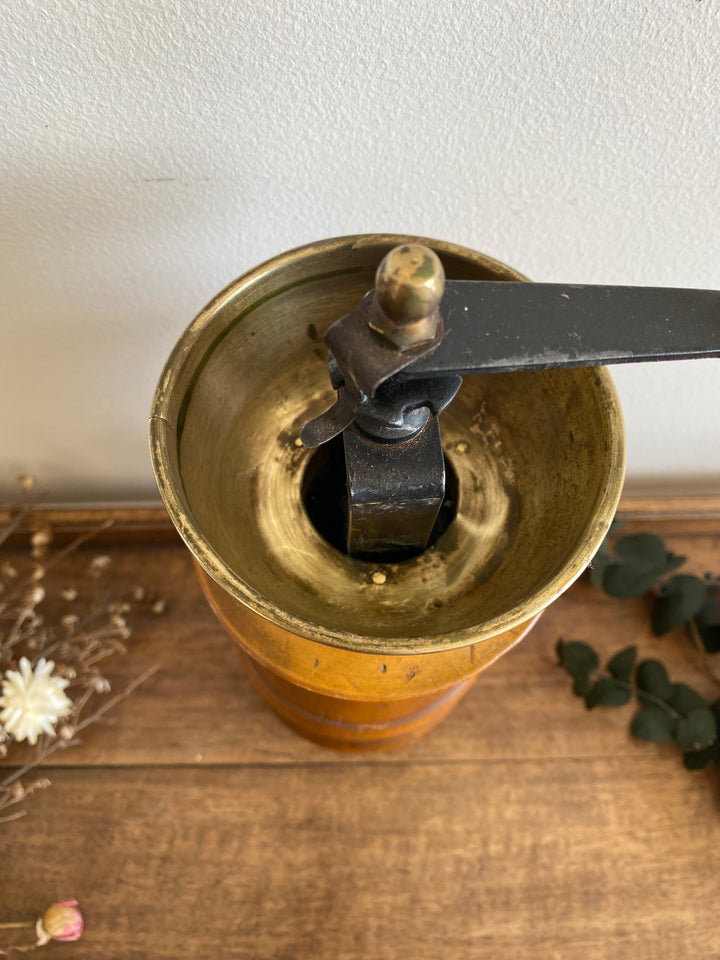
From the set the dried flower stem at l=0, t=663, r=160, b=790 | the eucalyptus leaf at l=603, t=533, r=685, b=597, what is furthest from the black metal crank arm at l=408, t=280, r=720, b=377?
the dried flower stem at l=0, t=663, r=160, b=790

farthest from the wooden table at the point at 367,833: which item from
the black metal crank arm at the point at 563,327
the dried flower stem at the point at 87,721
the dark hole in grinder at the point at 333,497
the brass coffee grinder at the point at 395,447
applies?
the black metal crank arm at the point at 563,327

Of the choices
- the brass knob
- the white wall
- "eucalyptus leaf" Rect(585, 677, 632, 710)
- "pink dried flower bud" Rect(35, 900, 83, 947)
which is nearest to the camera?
the brass knob

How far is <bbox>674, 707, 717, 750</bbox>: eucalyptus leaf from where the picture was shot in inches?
25.2

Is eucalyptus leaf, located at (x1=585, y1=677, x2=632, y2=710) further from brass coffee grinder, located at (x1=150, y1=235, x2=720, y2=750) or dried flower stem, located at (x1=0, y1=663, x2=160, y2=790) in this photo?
dried flower stem, located at (x1=0, y1=663, x2=160, y2=790)

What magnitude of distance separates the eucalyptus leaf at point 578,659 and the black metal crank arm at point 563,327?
0.43m

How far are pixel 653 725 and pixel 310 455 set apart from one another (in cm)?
→ 44

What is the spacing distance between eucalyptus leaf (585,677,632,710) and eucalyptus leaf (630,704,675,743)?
20 mm

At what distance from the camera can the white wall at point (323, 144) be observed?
0.39m

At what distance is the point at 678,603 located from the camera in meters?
0.69

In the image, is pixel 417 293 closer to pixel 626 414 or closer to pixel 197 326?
pixel 197 326

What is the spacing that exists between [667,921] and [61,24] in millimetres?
804

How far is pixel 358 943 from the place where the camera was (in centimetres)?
59

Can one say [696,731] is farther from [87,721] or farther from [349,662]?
[87,721]

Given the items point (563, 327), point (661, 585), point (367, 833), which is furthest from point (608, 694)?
point (563, 327)
